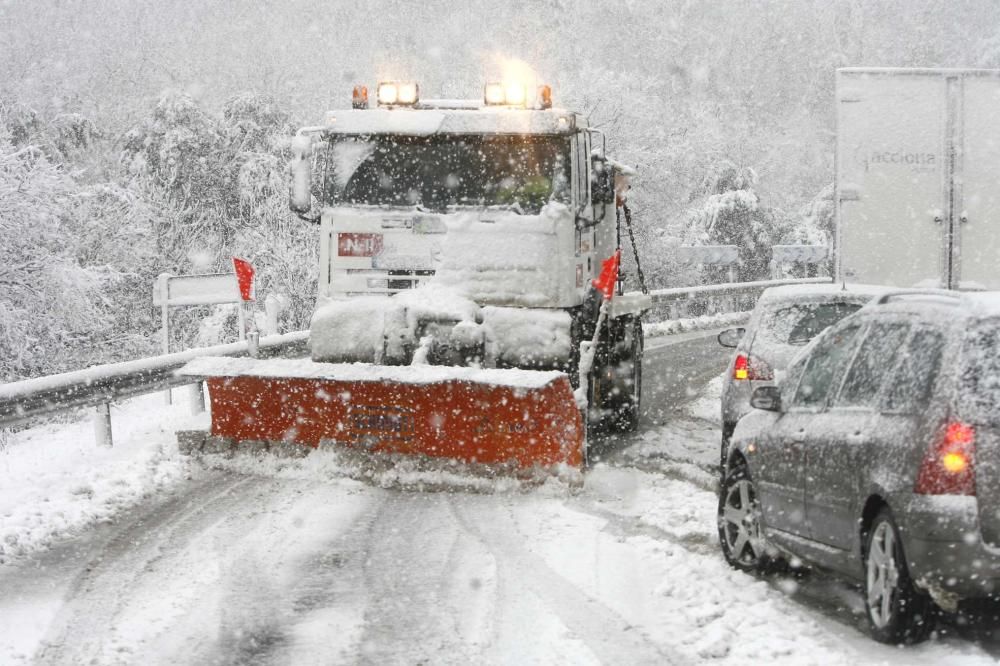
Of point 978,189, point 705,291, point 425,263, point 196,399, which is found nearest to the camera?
point 425,263

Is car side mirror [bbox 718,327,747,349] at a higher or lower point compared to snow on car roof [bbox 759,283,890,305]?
lower

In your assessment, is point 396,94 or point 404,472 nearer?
point 404,472

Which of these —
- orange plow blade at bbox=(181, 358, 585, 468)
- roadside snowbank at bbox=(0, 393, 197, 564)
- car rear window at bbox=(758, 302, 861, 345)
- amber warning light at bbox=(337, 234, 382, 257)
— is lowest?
roadside snowbank at bbox=(0, 393, 197, 564)

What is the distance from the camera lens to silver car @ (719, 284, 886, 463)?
33.6ft

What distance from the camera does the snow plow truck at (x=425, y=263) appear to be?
36.5ft

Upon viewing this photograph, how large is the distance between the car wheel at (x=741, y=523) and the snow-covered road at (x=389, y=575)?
0.16 m

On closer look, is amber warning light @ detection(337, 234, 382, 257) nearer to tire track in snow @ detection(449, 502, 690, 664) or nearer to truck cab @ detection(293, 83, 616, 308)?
truck cab @ detection(293, 83, 616, 308)

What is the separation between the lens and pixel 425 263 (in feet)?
38.5

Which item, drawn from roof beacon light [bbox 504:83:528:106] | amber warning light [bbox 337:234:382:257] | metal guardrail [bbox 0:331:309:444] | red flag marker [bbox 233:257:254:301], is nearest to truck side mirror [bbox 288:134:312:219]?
amber warning light [bbox 337:234:382:257]

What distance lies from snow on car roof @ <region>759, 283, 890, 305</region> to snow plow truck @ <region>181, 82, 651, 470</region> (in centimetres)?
162

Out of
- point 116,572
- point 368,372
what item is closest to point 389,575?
point 116,572

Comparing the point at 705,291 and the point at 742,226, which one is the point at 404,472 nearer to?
the point at 705,291

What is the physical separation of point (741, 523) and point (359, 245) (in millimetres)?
5251

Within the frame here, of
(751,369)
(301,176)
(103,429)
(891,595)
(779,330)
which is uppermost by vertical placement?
(301,176)
